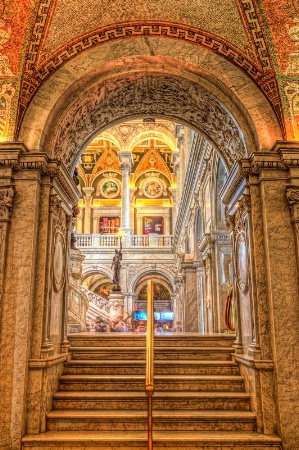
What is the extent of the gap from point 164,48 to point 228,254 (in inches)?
255

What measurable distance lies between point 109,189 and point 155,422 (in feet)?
97.0

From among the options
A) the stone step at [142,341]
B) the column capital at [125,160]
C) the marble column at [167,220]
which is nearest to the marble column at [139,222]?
the marble column at [167,220]

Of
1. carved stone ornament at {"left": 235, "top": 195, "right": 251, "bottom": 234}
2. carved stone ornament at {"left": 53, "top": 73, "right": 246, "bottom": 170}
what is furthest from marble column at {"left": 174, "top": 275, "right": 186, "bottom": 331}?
carved stone ornament at {"left": 235, "top": 195, "right": 251, "bottom": 234}

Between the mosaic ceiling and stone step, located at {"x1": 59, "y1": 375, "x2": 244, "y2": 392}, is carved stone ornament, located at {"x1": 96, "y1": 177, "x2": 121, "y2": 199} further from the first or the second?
stone step, located at {"x1": 59, "y1": 375, "x2": 244, "y2": 392}

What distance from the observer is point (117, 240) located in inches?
1099

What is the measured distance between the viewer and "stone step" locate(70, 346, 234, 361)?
689cm

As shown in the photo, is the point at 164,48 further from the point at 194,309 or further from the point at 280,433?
the point at 194,309

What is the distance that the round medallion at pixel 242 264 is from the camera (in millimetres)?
6055

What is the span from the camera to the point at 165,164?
3331 centimetres

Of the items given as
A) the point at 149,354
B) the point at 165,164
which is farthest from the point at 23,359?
the point at 165,164

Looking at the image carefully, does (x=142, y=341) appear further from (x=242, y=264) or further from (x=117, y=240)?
(x=117, y=240)

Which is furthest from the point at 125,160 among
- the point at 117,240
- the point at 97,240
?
the point at 97,240

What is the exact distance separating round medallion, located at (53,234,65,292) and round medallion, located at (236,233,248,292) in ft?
9.02

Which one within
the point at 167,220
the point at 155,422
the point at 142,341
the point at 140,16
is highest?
the point at 167,220
